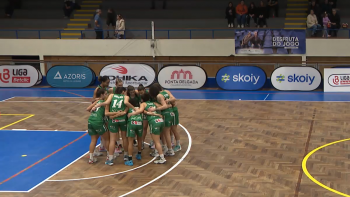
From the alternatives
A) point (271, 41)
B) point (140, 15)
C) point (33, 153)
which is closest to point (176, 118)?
point (33, 153)

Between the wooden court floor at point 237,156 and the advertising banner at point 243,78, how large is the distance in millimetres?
3630

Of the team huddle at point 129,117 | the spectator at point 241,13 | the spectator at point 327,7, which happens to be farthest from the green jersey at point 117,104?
the spectator at point 327,7

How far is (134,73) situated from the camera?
22625 millimetres

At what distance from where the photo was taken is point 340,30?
23.7 m

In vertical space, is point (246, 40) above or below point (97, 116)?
above

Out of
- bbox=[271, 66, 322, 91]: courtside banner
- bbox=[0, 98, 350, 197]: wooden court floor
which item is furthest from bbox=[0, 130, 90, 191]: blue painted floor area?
bbox=[271, 66, 322, 91]: courtside banner

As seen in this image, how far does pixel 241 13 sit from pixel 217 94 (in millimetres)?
7030

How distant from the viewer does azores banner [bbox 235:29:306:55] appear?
2294 centimetres

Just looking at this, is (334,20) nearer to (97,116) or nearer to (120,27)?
(120,27)

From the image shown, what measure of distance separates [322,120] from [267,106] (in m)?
2.85

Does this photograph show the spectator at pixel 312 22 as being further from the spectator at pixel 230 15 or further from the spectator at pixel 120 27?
the spectator at pixel 120 27

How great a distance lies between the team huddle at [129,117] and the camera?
445 inches

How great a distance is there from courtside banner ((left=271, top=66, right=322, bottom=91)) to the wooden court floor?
2.87 m

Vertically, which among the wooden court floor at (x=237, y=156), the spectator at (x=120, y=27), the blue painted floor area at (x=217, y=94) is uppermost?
the spectator at (x=120, y=27)
